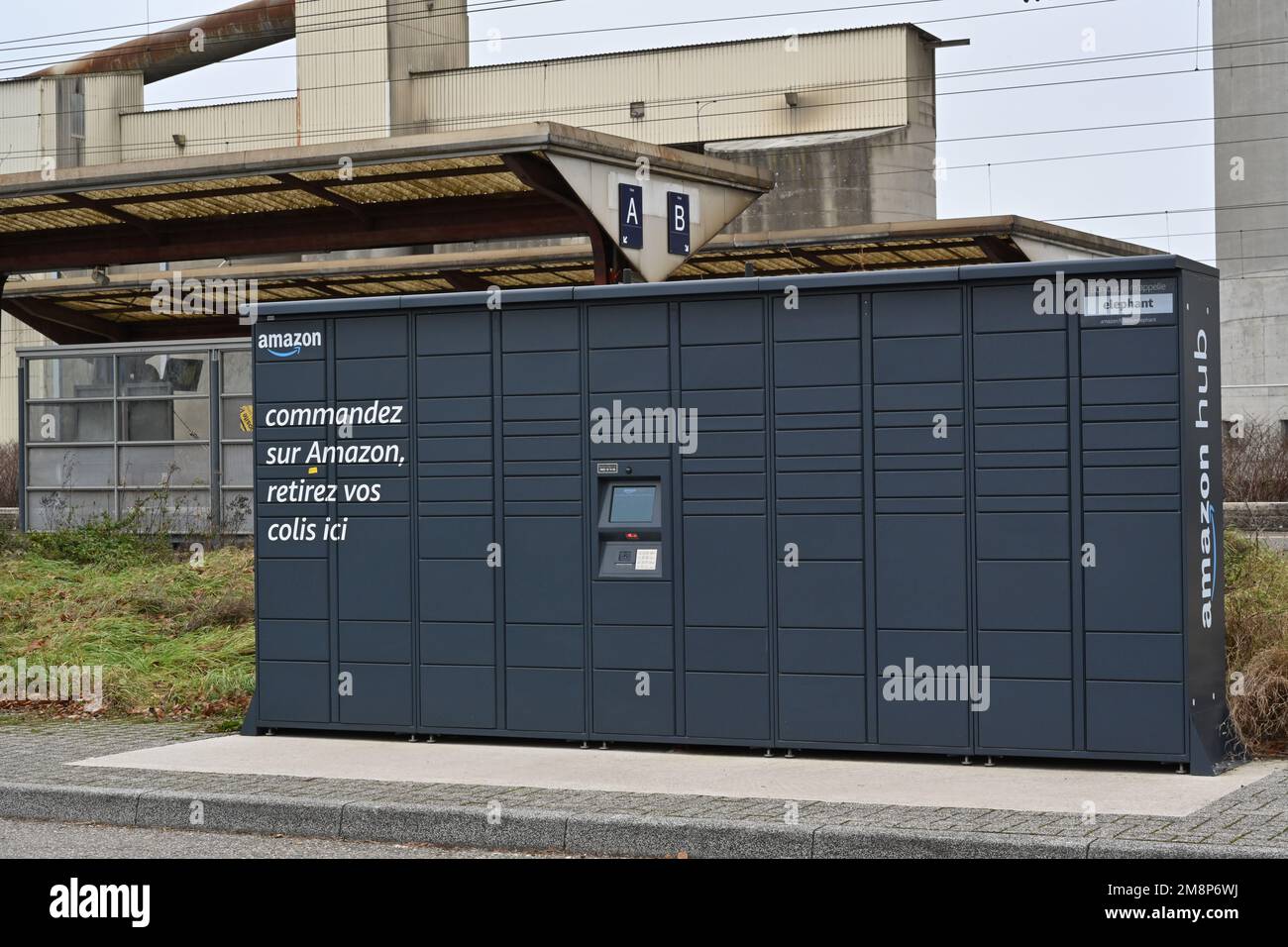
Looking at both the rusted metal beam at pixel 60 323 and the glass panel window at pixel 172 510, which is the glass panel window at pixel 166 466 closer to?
the glass panel window at pixel 172 510

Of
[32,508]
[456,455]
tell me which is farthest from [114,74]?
[456,455]

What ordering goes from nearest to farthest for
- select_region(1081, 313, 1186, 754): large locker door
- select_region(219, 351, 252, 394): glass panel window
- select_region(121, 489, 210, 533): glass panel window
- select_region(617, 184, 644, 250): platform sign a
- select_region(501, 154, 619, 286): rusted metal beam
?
select_region(1081, 313, 1186, 754): large locker door, select_region(501, 154, 619, 286): rusted metal beam, select_region(617, 184, 644, 250): platform sign a, select_region(121, 489, 210, 533): glass panel window, select_region(219, 351, 252, 394): glass panel window

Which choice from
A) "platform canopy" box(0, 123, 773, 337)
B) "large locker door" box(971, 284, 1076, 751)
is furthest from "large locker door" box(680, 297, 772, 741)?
"platform canopy" box(0, 123, 773, 337)

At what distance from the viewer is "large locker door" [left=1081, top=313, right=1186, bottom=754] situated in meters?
8.12

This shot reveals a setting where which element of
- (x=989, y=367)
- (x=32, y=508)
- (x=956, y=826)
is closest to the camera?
(x=956, y=826)

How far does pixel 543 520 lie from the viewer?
9344 mm

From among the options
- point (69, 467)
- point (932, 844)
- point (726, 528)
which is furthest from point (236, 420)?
point (932, 844)

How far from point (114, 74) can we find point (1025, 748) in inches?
1751

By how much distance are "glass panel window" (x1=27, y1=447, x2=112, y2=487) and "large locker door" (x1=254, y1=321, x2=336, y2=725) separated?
10.4 meters

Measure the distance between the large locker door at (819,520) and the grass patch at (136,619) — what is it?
3829 millimetres

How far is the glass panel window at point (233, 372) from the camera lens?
18.9 meters

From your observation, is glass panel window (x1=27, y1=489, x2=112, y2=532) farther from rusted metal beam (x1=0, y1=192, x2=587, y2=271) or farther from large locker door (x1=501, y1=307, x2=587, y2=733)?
large locker door (x1=501, y1=307, x2=587, y2=733)

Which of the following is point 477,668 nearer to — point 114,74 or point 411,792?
point 411,792

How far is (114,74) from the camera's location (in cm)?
4741
